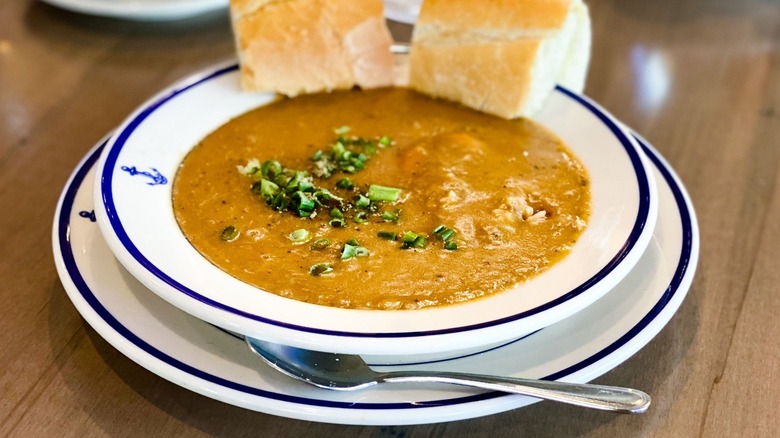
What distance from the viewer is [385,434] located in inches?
63.2

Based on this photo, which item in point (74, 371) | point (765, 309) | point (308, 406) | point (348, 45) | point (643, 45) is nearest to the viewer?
point (308, 406)

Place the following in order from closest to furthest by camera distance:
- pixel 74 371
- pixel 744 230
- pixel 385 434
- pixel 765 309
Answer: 1. pixel 385 434
2. pixel 74 371
3. pixel 765 309
4. pixel 744 230

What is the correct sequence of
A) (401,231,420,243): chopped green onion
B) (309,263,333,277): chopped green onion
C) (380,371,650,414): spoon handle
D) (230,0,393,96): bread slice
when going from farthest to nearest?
1. (230,0,393,96): bread slice
2. (401,231,420,243): chopped green onion
3. (309,263,333,277): chopped green onion
4. (380,371,650,414): spoon handle

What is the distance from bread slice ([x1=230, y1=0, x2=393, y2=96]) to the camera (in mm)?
2508

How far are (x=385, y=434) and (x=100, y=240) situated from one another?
0.89 m

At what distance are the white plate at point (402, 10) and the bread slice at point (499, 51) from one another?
36.2 inches

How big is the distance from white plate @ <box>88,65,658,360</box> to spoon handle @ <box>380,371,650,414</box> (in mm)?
62

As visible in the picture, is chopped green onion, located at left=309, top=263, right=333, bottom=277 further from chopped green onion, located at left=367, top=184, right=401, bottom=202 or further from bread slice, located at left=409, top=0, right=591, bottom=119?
bread slice, located at left=409, top=0, right=591, bottom=119

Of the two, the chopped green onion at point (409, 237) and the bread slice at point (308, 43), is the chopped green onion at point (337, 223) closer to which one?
the chopped green onion at point (409, 237)

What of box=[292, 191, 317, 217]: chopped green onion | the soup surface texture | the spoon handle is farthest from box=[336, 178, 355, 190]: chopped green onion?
the spoon handle

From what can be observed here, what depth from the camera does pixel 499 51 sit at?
7.99 ft

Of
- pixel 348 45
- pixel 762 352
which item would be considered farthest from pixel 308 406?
pixel 348 45

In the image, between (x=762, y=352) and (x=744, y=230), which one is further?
(x=744, y=230)

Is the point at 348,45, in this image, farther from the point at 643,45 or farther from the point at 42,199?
the point at 643,45
